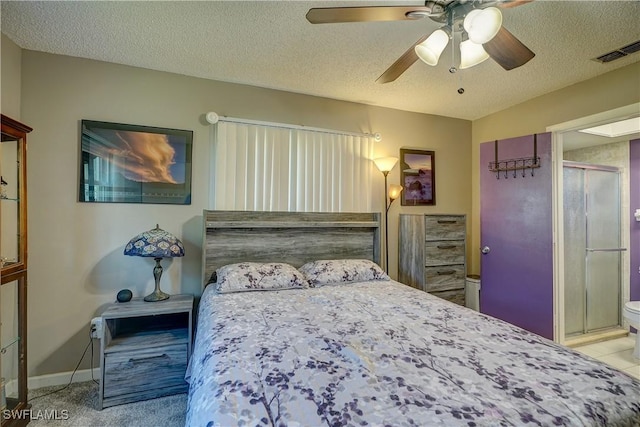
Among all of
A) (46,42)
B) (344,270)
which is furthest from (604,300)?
(46,42)

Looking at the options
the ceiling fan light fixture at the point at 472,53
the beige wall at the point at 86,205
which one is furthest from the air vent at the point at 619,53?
the beige wall at the point at 86,205

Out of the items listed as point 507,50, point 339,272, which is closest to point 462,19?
point 507,50

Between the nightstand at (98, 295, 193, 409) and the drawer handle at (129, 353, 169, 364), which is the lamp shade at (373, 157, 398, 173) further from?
the drawer handle at (129, 353, 169, 364)

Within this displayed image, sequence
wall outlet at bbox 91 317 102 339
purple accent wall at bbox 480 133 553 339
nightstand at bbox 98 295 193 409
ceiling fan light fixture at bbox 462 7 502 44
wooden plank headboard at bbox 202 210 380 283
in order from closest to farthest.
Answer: ceiling fan light fixture at bbox 462 7 502 44 < nightstand at bbox 98 295 193 409 < wall outlet at bbox 91 317 102 339 < wooden plank headboard at bbox 202 210 380 283 < purple accent wall at bbox 480 133 553 339

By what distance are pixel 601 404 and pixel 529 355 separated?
30cm

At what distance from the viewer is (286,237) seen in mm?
2689

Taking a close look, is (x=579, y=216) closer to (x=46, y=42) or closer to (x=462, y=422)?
(x=462, y=422)

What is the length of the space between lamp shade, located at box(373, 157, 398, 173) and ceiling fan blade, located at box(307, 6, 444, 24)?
1.68 meters

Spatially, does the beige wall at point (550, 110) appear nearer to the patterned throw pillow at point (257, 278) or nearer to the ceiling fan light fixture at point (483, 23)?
the ceiling fan light fixture at point (483, 23)

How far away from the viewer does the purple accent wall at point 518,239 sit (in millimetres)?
2805

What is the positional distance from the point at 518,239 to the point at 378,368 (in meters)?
2.66

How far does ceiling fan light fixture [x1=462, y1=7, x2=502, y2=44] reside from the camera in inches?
48.2

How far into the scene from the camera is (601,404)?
91 cm

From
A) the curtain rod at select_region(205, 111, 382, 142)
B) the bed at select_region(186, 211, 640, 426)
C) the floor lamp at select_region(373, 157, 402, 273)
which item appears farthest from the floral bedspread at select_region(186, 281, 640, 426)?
the curtain rod at select_region(205, 111, 382, 142)
